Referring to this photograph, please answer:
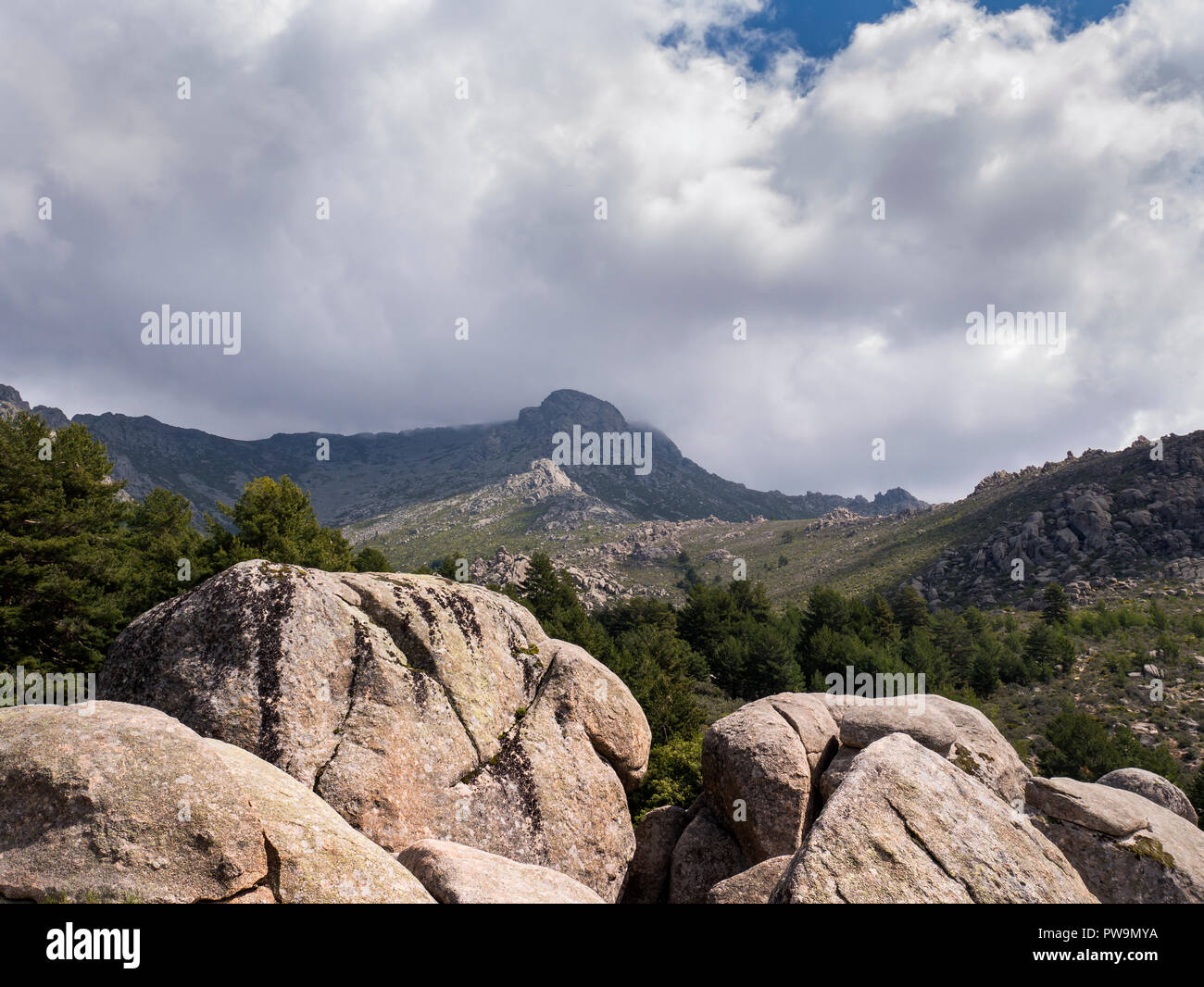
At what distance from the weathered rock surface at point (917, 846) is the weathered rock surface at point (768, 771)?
31.1 feet

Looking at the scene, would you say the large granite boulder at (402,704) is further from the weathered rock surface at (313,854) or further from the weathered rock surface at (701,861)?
the weathered rock surface at (313,854)

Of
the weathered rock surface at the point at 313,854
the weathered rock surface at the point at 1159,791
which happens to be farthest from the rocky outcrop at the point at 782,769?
the weathered rock surface at the point at 313,854

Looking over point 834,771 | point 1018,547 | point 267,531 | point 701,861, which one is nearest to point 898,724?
point 834,771

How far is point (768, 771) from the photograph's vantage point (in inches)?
719

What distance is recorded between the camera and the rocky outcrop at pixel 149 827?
25.1ft

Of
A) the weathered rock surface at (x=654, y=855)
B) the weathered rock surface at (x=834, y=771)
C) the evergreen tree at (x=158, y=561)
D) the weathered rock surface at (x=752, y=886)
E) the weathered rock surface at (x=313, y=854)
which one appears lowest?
the weathered rock surface at (x=654, y=855)

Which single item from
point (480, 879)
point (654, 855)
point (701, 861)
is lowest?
point (654, 855)

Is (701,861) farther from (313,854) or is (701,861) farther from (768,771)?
(313,854)

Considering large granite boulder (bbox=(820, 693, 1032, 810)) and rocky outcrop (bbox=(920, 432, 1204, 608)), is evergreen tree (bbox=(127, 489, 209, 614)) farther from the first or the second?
rocky outcrop (bbox=(920, 432, 1204, 608))

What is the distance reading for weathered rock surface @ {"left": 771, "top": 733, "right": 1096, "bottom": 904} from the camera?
23.4ft

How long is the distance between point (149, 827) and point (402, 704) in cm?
756
